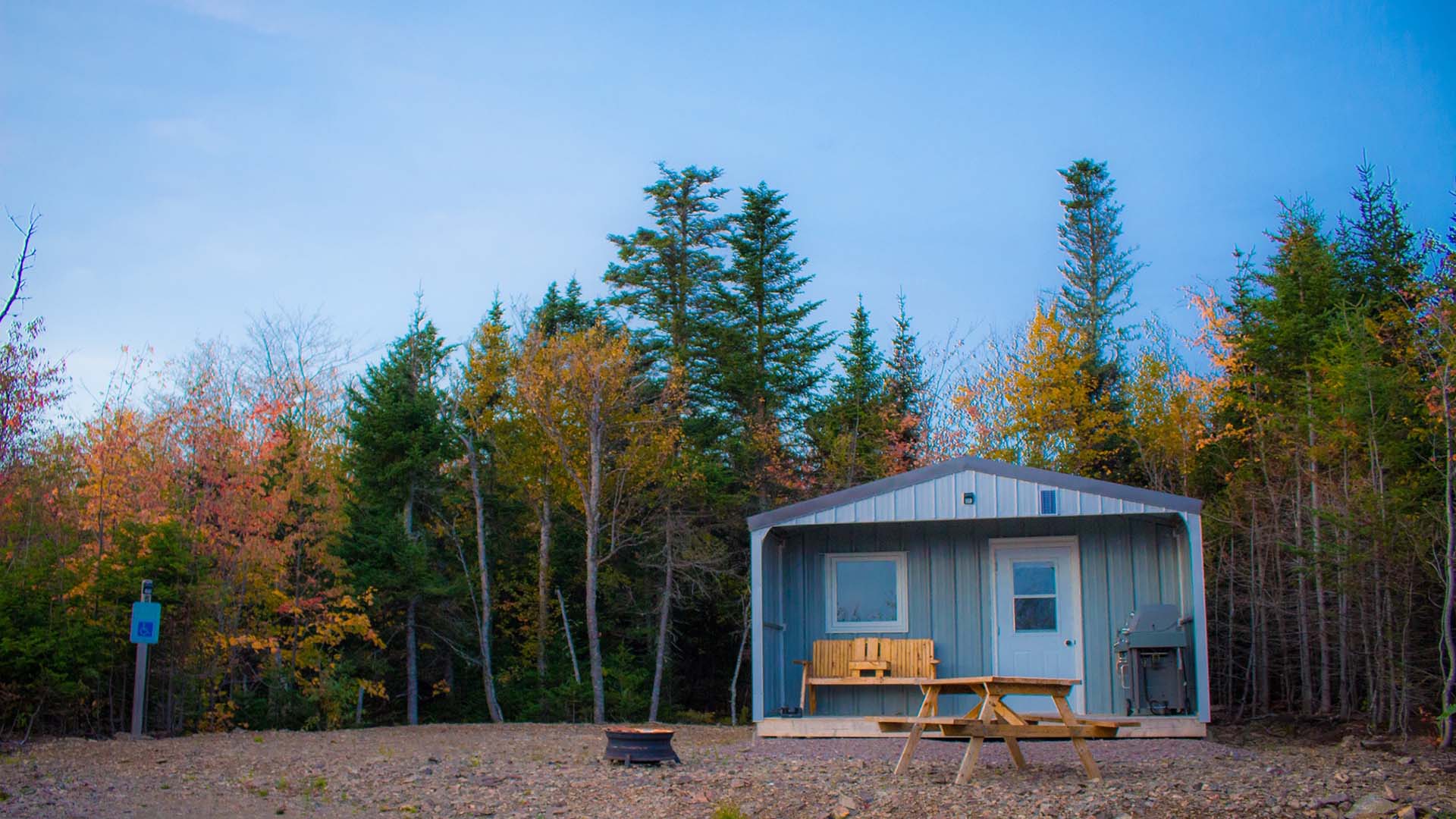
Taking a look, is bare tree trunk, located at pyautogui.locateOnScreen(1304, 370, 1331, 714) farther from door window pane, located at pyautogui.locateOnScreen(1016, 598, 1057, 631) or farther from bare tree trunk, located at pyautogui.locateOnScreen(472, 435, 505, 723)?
bare tree trunk, located at pyautogui.locateOnScreen(472, 435, 505, 723)

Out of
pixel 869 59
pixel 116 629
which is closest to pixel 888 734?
pixel 116 629

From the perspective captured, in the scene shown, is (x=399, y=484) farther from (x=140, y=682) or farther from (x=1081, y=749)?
(x=1081, y=749)

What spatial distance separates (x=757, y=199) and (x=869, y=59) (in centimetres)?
1255

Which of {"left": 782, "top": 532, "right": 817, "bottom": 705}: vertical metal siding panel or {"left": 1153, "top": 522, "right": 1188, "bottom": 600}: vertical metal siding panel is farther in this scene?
{"left": 782, "top": 532, "right": 817, "bottom": 705}: vertical metal siding panel

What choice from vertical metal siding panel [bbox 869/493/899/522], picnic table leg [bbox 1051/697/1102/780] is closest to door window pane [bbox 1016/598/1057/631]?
vertical metal siding panel [bbox 869/493/899/522]

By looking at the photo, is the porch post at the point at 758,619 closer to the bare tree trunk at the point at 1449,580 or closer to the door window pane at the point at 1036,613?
the door window pane at the point at 1036,613

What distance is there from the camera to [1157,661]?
422 inches

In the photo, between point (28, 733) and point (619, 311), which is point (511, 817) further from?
point (619, 311)

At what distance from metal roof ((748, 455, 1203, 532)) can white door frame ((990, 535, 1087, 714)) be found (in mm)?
1206

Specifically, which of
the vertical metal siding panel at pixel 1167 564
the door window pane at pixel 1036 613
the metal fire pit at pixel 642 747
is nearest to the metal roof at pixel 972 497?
the vertical metal siding panel at pixel 1167 564

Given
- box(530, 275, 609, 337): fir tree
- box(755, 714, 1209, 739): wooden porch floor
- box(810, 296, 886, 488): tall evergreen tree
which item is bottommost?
box(755, 714, 1209, 739): wooden porch floor

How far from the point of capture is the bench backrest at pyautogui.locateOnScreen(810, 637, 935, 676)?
38.1 ft

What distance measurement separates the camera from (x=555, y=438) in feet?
59.2

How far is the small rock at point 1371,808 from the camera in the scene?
5797 millimetres
